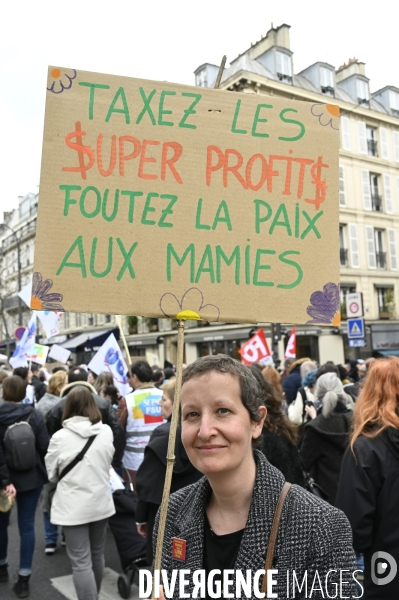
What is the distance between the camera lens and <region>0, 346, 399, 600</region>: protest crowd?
1.56 meters

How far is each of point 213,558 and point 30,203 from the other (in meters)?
51.1

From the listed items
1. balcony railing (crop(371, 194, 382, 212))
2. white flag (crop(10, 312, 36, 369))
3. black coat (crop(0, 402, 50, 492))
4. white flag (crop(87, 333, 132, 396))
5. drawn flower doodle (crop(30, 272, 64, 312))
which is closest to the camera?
drawn flower doodle (crop(30, 272, 64, 312))

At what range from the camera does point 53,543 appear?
17.6ft

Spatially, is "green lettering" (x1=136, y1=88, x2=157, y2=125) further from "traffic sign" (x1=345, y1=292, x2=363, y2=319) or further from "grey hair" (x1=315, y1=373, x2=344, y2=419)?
"traffic sign" (x1=345, y1=292, x2=363, y2=319)

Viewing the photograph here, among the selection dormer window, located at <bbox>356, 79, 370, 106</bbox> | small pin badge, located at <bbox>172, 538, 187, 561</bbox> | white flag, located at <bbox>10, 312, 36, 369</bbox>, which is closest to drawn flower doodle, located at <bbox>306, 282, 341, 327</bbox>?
small pin badge, located at <bbox>172, 538, 187, 561</bbox>

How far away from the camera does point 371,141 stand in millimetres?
28969

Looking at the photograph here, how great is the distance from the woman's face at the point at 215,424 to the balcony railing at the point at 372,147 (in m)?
29.6

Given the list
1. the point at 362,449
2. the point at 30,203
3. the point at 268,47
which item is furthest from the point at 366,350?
the point at 30,203

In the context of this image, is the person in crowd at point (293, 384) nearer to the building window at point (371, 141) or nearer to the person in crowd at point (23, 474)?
the person in crowd at point (23, 474)

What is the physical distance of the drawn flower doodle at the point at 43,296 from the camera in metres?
1.85

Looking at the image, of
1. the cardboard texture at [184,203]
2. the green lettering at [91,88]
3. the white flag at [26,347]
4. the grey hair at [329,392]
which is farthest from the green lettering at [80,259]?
the white flag at [26,347]

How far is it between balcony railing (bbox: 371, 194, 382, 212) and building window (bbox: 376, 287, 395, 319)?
4.35 metres

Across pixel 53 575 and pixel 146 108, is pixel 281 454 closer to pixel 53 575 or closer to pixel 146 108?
pixel 146 108

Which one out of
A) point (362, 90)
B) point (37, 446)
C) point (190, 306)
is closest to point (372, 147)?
point (362, 90)
